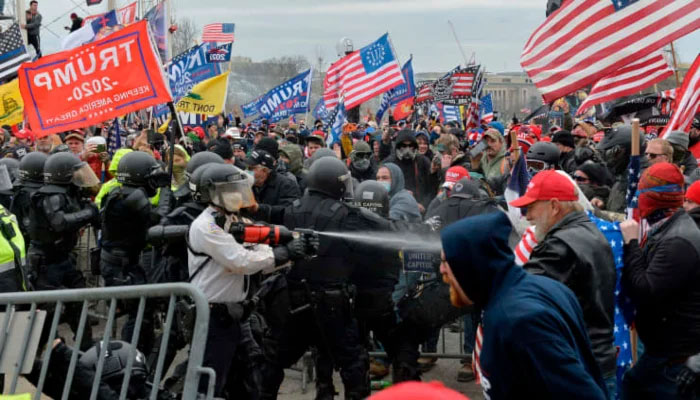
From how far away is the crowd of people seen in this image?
3.45 m

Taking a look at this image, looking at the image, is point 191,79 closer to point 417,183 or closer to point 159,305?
point 417,183

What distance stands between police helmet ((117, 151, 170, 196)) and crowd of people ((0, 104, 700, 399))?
0.7 inches

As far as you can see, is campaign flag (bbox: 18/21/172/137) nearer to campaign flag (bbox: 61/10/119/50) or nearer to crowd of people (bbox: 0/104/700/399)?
crowd of people (bbox: 0/104/700/399)

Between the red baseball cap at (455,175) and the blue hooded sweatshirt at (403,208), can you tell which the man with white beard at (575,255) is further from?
the red baseball cap at (455,175)

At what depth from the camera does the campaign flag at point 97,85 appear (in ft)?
30.3

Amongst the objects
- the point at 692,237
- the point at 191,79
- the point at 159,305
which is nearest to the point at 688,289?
the point at 692,237

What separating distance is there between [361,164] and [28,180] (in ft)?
14.1

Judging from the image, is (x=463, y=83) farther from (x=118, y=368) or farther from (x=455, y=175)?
(x=118, y=368)

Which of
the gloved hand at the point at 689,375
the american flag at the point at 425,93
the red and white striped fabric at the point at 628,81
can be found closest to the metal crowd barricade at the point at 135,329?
the gloved hand at the point at 689,375

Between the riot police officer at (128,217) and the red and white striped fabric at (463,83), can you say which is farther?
the red and white striped fabric at (463,83)

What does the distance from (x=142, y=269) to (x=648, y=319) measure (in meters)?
5.18

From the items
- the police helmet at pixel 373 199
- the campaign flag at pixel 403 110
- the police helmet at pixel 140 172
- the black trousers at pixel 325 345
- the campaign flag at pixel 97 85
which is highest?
the campaign flag at pixel 97 85

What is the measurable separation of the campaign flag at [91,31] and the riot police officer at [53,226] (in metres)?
8.41

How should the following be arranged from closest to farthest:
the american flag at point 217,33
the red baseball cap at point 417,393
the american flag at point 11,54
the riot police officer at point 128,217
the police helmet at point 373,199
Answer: the red baseball cap at point 417,393 → the police helmet at point 373,199 → the riot police officer at point 128,217 → the american flag at point 11,54 → the american flag at point 217,33
